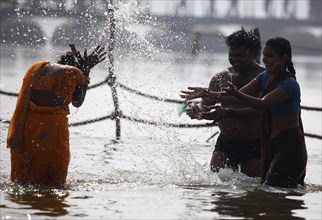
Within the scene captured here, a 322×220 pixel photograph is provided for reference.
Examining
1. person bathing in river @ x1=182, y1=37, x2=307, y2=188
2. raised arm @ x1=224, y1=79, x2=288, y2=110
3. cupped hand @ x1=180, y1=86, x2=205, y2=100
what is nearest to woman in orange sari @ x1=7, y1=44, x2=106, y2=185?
cupped hand @ x1=180, y1=86, x2=205, y2=100

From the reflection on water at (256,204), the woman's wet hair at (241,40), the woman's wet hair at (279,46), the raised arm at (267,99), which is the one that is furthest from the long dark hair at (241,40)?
the reflection on water at (256,204)

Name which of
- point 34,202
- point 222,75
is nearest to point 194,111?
point 222,75

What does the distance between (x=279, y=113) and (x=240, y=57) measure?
2.99 ft

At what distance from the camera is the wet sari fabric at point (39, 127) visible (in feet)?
24.5

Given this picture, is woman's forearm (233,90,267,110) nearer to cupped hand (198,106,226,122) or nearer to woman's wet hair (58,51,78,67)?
cupped hand (198,106,226,122)

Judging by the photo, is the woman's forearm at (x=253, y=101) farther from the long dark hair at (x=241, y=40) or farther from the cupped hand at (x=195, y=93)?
the long dark hair at (x=241, y=40)

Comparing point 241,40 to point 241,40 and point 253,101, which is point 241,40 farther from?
point 253,101

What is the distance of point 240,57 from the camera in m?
8.34

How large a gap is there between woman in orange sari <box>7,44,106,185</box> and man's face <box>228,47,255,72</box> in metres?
1.34

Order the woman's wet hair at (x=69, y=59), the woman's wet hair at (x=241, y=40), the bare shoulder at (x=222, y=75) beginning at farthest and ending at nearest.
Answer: the bare shoulder at (x=222, y=75) < the woman's wet hair at (x=241, y=40) < the woman's wet hair at (x=69, y=59)

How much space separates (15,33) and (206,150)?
7609 centimetres

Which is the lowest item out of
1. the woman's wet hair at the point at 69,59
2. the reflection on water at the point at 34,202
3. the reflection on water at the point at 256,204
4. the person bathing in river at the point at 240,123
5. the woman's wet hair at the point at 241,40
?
the reflection on water at the point at 256,204

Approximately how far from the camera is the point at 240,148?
8438 mm

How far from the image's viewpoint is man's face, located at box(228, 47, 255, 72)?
8.31 metres
